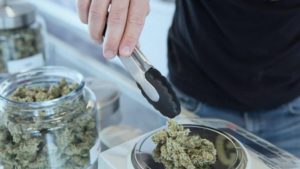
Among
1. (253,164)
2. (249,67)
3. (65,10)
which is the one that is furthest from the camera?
(65,10)

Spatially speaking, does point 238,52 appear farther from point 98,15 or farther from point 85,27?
point 85,27

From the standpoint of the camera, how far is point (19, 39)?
0.72 meters

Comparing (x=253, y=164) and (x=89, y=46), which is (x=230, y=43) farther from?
(x=89, y=46)

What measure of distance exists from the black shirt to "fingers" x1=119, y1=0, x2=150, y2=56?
8.7 inches

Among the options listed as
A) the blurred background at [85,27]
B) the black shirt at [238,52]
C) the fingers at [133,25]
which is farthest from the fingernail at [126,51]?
the blurred background at [85,27]

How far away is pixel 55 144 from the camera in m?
0.48

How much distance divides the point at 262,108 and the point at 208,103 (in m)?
0.09

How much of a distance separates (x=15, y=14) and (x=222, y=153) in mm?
436

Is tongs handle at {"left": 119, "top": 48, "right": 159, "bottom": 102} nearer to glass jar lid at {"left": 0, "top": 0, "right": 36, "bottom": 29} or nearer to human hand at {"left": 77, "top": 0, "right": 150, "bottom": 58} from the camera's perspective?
human hand at {"left": 77, "top": 0, "right": 150, "bottom": 58}

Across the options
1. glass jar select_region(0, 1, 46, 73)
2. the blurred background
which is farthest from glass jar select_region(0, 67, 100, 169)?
the blurred background

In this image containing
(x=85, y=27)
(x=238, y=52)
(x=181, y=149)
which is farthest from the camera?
(x=85, y=27)

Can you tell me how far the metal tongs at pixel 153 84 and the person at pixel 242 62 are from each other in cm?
27

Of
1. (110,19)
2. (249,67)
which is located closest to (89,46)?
(249,67)

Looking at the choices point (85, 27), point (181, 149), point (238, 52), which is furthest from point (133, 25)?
point (85, 27)
